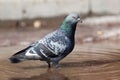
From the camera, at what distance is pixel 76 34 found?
1165 centimetres

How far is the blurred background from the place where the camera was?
7.25m

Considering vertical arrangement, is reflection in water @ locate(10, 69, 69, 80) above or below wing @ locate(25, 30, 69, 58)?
below

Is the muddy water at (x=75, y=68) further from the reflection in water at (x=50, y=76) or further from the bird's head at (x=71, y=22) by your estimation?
the bird's head at (x=71, y=22)

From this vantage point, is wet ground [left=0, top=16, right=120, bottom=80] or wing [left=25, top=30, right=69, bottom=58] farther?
wing [left=25, top=30, right=69, bottom=58]

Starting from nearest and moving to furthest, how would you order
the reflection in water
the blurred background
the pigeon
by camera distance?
the reflection in water → the blurred background → the pigeon

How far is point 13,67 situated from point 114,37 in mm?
3810

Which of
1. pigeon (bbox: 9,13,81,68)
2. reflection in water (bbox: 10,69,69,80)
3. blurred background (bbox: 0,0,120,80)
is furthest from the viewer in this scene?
pigeon (bbox: 9,13,81,68)

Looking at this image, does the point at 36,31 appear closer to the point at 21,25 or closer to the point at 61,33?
the point at 21,25

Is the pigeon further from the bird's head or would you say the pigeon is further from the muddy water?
the muddy water

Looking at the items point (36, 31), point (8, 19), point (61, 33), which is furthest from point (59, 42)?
point (8, 19)

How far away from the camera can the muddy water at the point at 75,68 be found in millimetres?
6914

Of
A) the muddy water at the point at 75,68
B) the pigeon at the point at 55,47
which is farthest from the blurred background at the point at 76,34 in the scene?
the pigeon at the point at 55,47

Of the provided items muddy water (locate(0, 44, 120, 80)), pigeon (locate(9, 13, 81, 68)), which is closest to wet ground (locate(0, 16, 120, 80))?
muddy water (locate(0, 44, 120, 80))

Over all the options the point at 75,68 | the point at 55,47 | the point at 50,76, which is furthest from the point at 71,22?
the point at 50,76
